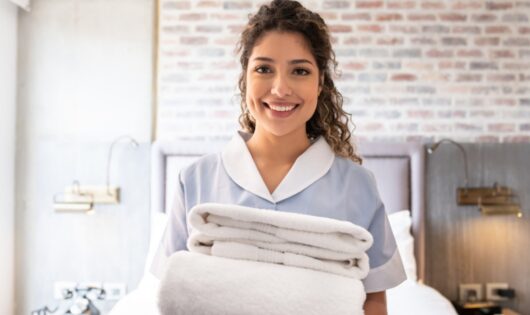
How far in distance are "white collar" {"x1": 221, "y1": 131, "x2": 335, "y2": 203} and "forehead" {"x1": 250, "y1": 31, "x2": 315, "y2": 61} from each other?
23cm

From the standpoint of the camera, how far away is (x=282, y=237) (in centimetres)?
95

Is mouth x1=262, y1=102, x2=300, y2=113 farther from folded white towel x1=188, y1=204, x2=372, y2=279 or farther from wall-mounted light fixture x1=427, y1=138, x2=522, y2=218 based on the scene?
wall-mounted light fixture x1=427, y1=138, x2=522, y2=218

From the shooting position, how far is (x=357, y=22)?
10.0 ft

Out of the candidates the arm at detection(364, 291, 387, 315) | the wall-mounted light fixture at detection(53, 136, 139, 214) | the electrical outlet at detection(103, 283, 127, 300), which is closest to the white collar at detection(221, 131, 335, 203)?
the arm at detection(364, 291, 387, 315)

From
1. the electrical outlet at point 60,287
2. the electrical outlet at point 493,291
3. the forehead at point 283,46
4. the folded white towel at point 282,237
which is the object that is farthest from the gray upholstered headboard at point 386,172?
the folded white towel at point 282,237

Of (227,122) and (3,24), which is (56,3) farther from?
(227,122)

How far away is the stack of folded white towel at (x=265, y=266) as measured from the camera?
0.90 m

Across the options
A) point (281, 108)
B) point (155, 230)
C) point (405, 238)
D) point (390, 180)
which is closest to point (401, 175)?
point (390, 180)

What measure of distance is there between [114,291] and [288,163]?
7.19 ft

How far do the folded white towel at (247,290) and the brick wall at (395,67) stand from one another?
2.19 metres

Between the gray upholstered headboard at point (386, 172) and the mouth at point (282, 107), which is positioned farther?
the gray upholstered headboard at point (386, 172)

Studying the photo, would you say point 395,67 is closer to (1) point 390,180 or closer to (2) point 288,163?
(1) point 390,180

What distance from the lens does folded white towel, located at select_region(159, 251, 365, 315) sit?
0.90 meters

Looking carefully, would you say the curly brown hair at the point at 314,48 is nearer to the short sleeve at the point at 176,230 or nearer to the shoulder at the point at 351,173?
the shoulder at the point at 351,173
